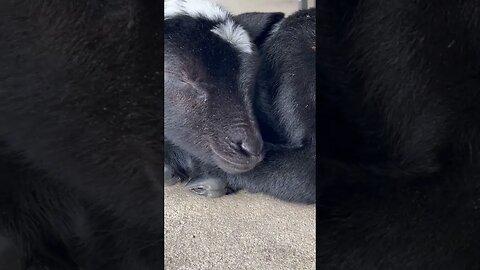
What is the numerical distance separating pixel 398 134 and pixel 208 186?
300mm

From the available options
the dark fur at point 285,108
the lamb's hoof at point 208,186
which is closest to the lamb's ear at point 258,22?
the dark fur at point 285,108

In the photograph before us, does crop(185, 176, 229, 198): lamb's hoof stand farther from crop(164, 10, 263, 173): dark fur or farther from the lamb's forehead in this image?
the lamb's forehead

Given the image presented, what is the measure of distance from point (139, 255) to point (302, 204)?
0.26 metres

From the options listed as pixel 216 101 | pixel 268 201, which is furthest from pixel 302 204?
pixel 216 101

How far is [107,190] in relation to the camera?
0.47 metres

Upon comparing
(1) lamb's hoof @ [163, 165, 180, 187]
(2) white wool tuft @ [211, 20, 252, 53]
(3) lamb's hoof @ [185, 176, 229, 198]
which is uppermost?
(2) white wool tuft @ [211, 20, 252, 53]

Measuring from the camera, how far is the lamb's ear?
739 mm

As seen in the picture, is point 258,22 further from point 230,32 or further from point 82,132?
point 82,132

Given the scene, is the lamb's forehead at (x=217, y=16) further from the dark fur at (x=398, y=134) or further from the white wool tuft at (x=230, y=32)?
the dark fur at (x=398, y=134)

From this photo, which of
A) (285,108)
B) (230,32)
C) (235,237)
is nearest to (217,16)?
(230,32)

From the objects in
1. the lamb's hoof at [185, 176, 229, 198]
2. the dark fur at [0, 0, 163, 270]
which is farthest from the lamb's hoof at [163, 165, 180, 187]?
the dark fur at [0, 0, 163, 270]

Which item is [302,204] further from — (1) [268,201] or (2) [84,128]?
(2) [84,128]

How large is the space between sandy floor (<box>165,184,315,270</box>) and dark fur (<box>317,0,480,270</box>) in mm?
61

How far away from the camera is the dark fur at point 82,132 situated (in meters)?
0.44
